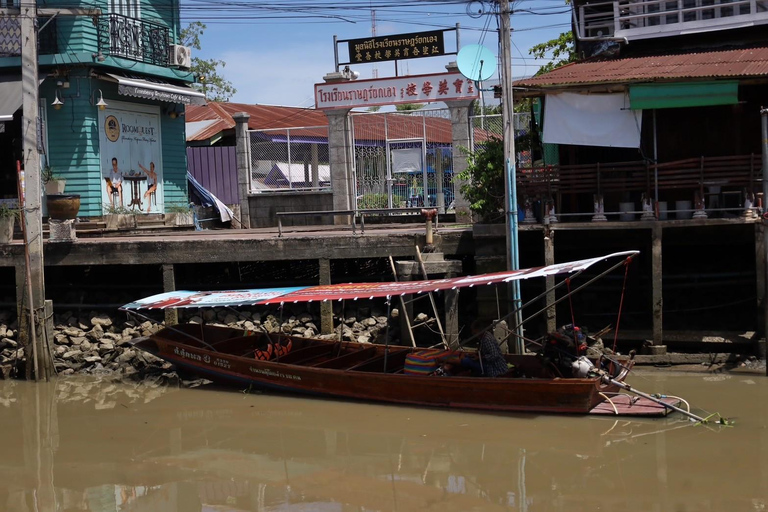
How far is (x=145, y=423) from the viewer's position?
1146 centimetres

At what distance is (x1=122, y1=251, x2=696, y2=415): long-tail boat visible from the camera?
1052 cm

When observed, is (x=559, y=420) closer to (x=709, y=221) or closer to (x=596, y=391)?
(x=596, y=391)

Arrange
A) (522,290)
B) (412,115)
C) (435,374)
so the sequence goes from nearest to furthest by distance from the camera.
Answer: (435,374)
(522,290)
(412,115)

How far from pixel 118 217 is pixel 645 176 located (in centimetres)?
1099

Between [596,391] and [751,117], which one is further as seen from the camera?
[751,117]

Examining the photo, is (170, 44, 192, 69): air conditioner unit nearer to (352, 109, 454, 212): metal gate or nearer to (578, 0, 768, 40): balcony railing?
(352, 109, 454, 212): metal gate

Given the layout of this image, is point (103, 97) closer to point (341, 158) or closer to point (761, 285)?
point (341, 158)

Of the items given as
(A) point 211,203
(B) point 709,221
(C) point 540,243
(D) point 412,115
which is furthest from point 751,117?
(A) point 211,203

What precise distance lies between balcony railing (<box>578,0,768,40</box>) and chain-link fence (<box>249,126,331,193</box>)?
7.35 m

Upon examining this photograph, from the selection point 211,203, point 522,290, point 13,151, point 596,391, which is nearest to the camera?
point 596,391

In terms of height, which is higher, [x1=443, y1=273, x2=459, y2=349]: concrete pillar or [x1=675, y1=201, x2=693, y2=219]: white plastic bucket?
[x1=675, y1=201, x2=693, y2=219]: white plastic bucket

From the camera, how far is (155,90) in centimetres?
1862

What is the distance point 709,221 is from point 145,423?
834 centimetres

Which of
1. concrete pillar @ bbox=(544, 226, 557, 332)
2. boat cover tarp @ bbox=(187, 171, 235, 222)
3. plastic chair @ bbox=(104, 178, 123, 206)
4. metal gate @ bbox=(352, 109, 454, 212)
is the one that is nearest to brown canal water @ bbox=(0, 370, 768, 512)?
concrete pillar @ bbox=(544, 226, 557, 332)
